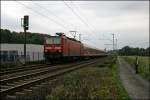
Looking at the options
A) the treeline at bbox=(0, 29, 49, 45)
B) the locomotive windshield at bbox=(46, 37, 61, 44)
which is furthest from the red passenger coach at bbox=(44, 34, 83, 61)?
the treeline at bbox=(0, 29, 49, 45)

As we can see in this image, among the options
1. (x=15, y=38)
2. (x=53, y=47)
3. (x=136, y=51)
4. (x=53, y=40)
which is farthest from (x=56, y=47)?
(x=15, y=38)

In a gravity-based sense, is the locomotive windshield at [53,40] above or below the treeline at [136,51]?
above

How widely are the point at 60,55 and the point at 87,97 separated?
84.3 feet

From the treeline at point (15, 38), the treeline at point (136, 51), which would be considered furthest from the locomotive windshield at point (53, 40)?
the treeline at point (15, 38)

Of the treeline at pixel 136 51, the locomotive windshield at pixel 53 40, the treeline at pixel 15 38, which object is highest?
the treeline at pixel 15 38

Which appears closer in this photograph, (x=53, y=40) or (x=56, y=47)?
(x=56, y=47)

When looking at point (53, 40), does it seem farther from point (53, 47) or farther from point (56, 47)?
point (56, 47)

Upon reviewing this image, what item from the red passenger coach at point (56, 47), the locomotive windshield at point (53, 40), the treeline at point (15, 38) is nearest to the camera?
the red passenger coach at point (56, 47)

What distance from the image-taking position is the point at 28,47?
6116 centimetres

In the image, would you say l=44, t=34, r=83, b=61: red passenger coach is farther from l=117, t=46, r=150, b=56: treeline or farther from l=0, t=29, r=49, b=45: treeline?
l=0, t=29, r=49, b=45: treeline

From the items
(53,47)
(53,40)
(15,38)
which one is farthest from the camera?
(15,38)

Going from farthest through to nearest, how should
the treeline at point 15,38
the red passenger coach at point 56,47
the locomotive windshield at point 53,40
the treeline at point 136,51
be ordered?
the treeline at point 15,38 → the treeline at point 136,51 → the locomotive windshield at point 53,40 → the red passenger coach at point 56,47

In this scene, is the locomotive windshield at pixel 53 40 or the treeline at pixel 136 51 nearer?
the locomotive windshield at pixel 53 40

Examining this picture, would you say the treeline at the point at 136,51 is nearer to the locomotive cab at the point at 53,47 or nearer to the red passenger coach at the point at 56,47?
the red passenger coach at the point at 56,47
